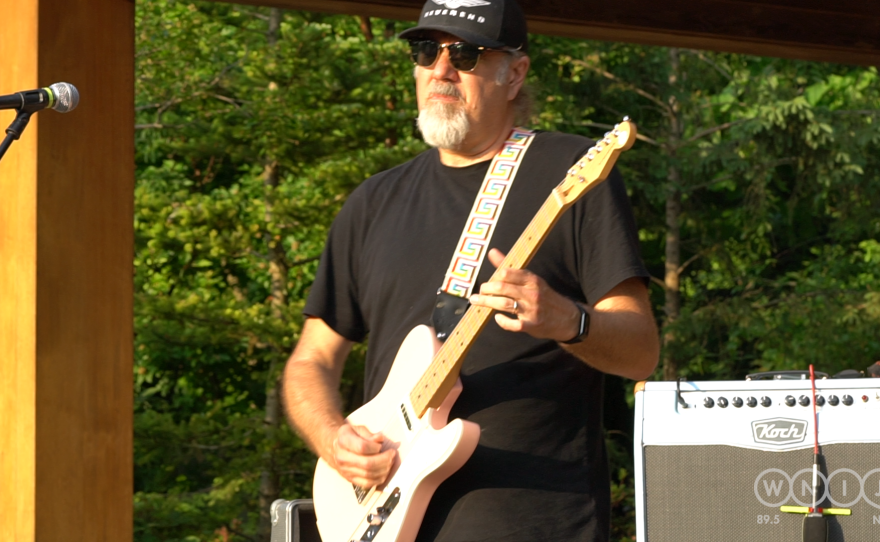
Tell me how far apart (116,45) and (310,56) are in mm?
5175

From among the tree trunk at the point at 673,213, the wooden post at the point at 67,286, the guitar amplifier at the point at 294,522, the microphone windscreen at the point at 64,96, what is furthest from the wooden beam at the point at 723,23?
the tree trunk at the point at 673,213

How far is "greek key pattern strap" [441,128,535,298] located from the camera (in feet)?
→ 7.29

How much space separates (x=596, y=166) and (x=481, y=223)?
294mm

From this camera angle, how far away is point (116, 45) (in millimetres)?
3418

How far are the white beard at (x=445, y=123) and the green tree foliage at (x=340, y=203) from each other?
6035 mm

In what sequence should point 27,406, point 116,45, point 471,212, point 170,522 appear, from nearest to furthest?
1. point 471,212
2. point 27,406
3. point 116,45
4. point 170,522

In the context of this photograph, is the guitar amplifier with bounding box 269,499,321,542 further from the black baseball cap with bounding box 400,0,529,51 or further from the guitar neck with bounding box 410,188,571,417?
the black baseball cap with bounding box 400,0,529,51

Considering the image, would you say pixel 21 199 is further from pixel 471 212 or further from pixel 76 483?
pixel 471 212

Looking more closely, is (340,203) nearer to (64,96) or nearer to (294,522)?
(294,522)

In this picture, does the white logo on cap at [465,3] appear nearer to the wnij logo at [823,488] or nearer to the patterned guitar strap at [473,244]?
the patterned guitar strap at [473,244]

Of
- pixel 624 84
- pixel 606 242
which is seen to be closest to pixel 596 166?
pixel 606 242

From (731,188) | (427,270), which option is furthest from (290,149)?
(427,270)

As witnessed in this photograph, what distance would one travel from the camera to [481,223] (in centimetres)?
225

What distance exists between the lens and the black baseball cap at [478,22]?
236 centimetres
